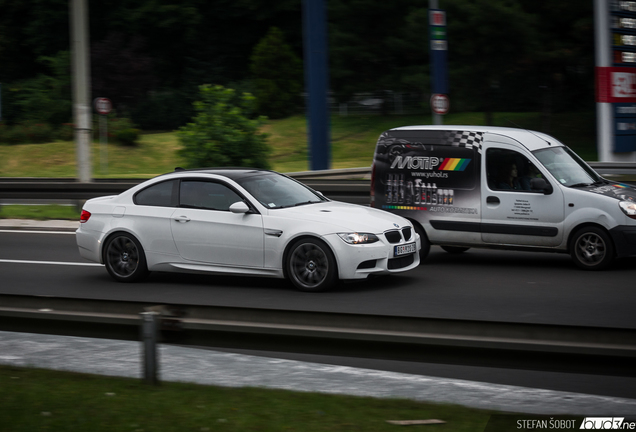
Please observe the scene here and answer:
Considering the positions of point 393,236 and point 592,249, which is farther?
point 592,249

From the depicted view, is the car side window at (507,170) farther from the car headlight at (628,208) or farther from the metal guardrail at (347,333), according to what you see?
the metal guardrail at (347,333)

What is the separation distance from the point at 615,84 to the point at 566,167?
18.1 m

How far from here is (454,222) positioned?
36.7ft

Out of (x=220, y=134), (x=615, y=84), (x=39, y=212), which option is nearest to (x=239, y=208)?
(x=39, y=212)

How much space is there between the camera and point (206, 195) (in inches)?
396

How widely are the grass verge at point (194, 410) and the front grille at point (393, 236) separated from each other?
14.2 feet

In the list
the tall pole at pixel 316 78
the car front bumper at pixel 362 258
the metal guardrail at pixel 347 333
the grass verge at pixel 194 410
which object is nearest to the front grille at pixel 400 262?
the car front bumper at pixel 362 258

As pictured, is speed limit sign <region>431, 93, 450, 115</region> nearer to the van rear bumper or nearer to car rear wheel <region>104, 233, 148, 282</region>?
the van rear bumper

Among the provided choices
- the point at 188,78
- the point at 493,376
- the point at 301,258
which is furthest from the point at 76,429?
the point at 188,78

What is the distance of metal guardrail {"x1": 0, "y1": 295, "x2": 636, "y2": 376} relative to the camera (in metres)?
3.40

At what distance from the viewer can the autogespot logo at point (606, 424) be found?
4227 millimetres

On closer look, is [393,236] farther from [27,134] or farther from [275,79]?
[275,79]

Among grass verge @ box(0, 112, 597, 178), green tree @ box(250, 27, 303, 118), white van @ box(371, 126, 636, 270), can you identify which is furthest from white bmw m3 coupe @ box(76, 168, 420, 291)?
green tree @ box(250, 27, 303, 118)

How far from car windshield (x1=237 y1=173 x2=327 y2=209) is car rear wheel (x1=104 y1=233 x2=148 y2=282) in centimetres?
160
